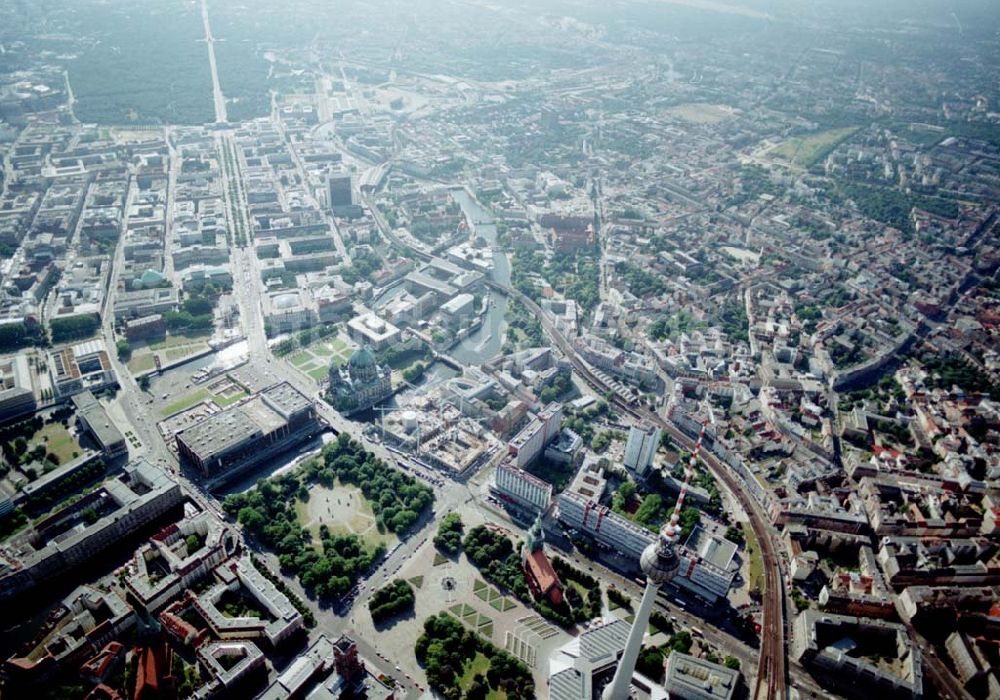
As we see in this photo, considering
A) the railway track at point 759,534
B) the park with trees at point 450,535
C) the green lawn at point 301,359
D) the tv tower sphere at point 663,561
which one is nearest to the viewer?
the tv tower sphere at point 663,561

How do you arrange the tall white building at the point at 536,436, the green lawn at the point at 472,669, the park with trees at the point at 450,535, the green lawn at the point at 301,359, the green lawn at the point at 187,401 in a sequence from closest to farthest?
the green lawn at the point at 472,669 → the park with trees at the point at 450,535 → the tall white building at the point at 536,436 → the green lawn at the point at 187,401 → the green lawn at the point at 301,359

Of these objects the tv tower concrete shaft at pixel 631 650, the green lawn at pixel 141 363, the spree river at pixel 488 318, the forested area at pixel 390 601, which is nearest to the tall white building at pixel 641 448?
the tv tower concrete shaft at pixel 631 650

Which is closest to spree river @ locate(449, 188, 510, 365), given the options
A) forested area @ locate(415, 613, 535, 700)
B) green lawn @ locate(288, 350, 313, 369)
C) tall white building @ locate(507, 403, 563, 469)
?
tall white building @ locate(507, 403, 563, 469)

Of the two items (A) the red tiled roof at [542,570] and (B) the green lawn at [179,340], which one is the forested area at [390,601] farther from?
(B) the green lawn at [179,340]

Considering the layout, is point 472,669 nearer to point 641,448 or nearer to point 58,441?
point 641,448

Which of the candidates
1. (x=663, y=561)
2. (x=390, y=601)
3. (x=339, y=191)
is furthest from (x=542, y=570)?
(x=339, y=191)

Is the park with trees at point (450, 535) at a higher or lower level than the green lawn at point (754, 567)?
higher

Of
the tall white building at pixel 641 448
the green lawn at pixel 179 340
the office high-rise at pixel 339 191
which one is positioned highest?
the office high-rise at pixel 339 191
